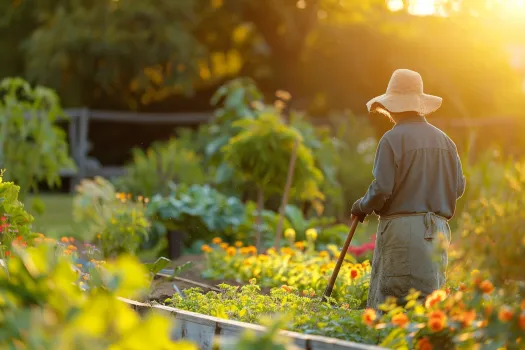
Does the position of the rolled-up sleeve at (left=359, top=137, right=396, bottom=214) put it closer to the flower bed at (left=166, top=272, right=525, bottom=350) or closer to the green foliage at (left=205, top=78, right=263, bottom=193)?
the flower bed at (left=166, top=272, right=525, bottom=350)

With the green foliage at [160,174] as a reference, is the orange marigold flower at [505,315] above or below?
above

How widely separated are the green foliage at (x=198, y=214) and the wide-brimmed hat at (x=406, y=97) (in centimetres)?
414

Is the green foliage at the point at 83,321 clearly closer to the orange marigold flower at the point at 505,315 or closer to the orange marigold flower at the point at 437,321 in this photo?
the orange marigold flower at the point at 437,321

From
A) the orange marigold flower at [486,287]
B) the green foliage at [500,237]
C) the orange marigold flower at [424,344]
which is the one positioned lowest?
the orange marigold flower at [424,344]

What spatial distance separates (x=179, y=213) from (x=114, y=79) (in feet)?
30.6

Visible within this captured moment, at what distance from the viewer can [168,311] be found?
4.09m

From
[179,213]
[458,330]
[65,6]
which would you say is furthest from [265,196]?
[65,6]

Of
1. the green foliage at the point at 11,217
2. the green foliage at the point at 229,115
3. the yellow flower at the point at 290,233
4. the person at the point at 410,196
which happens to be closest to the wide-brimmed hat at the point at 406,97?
the person at the point at 410,196

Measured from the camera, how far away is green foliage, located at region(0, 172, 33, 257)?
4969 mm

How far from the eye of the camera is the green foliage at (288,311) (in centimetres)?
377

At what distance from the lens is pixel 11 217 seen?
5098 mm

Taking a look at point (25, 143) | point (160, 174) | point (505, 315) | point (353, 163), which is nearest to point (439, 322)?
point (505, 315)

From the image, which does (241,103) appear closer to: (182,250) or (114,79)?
(182,250)

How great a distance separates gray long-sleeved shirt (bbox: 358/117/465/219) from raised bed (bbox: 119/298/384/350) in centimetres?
115
